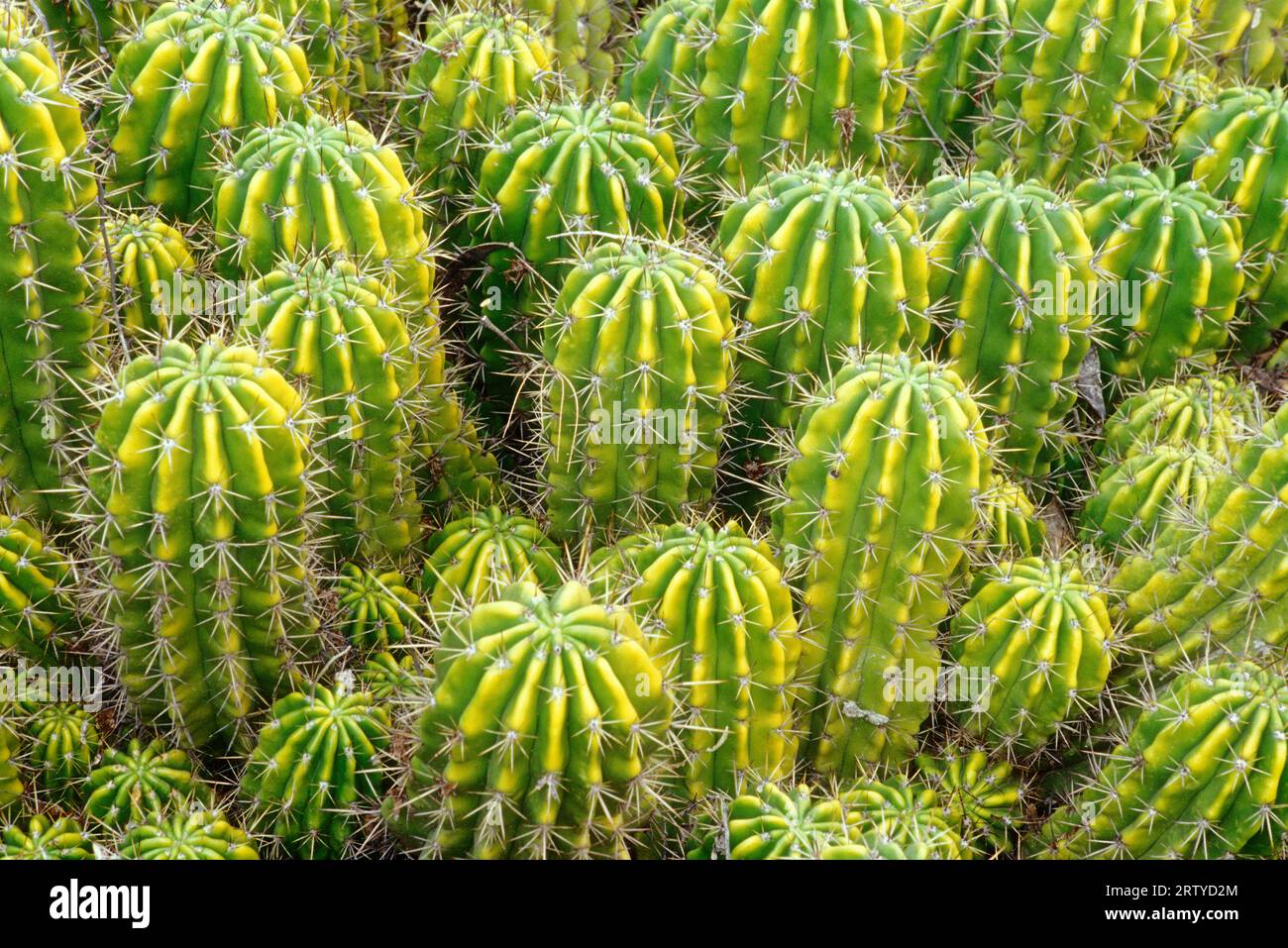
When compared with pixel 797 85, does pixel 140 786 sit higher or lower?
lower

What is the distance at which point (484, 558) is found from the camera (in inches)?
202

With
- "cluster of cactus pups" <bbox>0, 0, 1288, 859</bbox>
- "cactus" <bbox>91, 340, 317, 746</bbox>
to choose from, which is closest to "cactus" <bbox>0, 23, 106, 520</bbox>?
"cluster of cactus pups" <bbox>0, 0, 1288, 859</bbox>

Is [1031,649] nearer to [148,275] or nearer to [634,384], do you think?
[634,384]

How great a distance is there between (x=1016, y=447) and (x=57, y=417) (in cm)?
381

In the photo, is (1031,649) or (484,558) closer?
(1031,649)

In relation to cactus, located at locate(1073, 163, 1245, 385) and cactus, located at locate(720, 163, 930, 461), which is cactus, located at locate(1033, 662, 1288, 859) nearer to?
cactus, located at locate(720, 163, 930, 461)

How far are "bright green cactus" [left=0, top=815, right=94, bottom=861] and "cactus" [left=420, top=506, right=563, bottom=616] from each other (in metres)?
1.37

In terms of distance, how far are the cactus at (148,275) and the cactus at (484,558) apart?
4.41 ft

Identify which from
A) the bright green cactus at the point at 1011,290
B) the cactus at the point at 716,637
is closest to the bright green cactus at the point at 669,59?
the bright green cactus at the point at 1011,290

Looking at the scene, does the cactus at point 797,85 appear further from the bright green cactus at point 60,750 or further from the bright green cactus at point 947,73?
the bright green cactus at point 60,750

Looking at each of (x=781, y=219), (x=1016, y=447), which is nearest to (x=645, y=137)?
(x=781, y=219)

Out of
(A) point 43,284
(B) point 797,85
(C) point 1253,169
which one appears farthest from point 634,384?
(C) point 1253,169

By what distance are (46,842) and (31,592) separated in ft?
3.21
